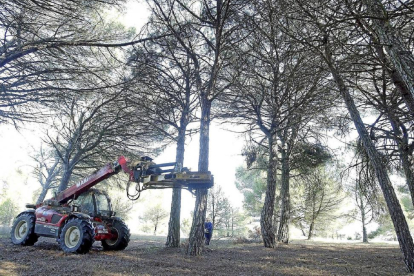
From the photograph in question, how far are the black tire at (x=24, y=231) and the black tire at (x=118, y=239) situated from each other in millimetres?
1780

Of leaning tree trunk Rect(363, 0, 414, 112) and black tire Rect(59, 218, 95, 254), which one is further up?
leaning tree trunk Rect(363, 0, 414, 112)

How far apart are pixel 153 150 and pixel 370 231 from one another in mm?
23567

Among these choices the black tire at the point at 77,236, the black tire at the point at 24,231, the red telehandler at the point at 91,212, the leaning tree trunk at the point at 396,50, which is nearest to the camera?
the leaning tree trunk at the point at 396,50

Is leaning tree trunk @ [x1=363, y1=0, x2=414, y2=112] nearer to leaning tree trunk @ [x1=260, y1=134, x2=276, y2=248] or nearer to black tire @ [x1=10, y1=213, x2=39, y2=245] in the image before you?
leaning tree trunk @ [x1=260, y1=134, x2=276, y2=248]

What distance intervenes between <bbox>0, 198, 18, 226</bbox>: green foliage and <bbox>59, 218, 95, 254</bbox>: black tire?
2908 centimetres

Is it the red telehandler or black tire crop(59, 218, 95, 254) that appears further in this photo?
black tire crop(59, 218, 95, 254)

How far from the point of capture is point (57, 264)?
4395 mm

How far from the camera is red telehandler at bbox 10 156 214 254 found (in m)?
5.22

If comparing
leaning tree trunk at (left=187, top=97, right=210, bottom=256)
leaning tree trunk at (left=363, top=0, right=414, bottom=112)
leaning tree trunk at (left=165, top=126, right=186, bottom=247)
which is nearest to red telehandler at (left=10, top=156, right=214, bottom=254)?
leaning tree trunk at (left=187, top=97, right=210, bottom=256)

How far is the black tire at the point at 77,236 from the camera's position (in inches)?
216

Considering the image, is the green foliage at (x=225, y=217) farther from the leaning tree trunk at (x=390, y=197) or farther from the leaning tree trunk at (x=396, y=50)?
the leaning tree trunk at (x=396, y=50)

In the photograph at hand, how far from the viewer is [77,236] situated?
→ 5.82 metres

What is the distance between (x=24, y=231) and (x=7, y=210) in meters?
27.6

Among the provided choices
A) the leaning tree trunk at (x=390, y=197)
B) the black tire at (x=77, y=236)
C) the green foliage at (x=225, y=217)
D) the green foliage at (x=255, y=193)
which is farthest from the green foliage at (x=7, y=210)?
the leaning tree trunk at (x=390, y=197)
